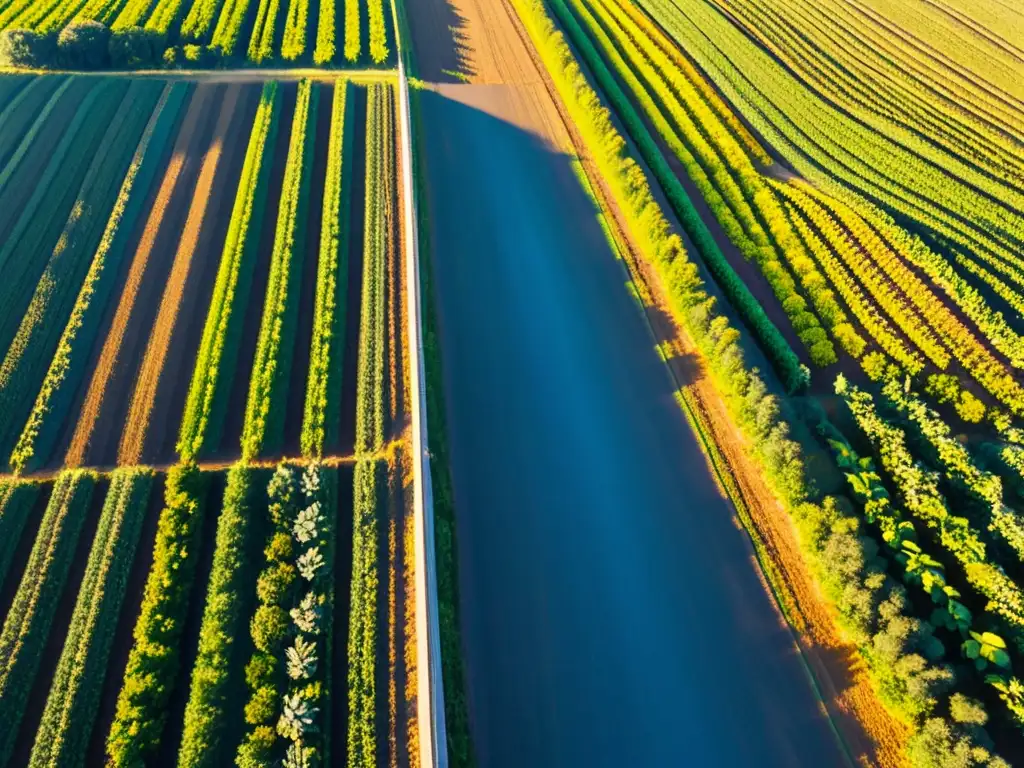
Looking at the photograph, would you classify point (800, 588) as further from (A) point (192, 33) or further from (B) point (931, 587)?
(A) point (192, 33)

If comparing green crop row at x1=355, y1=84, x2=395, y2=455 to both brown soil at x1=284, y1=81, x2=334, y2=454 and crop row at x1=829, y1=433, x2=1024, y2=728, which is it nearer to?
brown soil at x1=284, y1=81, x2=334, y2=454

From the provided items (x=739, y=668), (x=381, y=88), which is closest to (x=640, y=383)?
(x=739, y=668)

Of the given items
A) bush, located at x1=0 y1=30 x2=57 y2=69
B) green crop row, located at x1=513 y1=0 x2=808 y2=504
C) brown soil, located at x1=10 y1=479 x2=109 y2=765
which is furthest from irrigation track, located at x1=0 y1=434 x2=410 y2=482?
bush, located at x1=0 y1=30 x2=57 y2=69

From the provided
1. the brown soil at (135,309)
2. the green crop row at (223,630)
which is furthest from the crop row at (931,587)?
the brown soil at (135,309)

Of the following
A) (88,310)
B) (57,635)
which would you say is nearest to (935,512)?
(57,635)

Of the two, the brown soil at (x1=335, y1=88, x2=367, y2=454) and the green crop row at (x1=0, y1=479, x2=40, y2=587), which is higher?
the brown soil at (x1=335, y1=88, x2=367, y2=454)

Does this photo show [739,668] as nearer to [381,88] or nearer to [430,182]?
[430,182]
